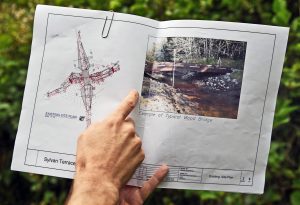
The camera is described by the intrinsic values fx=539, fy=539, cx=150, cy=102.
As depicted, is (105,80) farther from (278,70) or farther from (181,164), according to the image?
(278,70)

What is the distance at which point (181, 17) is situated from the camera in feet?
5.08

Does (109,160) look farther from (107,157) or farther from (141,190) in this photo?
(141,190)

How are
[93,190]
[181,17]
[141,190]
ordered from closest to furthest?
[93,190] → [141,190] → [181,17]

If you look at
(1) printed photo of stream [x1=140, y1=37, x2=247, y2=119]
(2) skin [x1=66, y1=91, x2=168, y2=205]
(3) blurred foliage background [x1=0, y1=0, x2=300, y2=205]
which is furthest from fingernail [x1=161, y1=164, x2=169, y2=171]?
(3) blurred foliage background [x1=0, y1=0, x2=300, y2=205]

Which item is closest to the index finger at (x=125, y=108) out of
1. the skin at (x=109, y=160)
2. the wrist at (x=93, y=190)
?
the skin at (x=109, y=160)

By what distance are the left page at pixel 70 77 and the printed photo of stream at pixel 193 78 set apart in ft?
0.10

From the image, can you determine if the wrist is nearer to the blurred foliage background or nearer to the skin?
the skin

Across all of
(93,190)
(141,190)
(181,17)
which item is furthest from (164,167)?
(181,17)

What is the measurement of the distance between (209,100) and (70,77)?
291 millimetres

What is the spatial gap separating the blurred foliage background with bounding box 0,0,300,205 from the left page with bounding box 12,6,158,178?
1.08 ft

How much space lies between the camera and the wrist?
0.99 m

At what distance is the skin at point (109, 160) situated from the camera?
1.00m

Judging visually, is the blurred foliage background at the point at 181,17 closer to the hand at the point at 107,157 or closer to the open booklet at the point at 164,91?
the open booklet at the point at 164,91

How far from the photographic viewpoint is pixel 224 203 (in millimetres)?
1613
